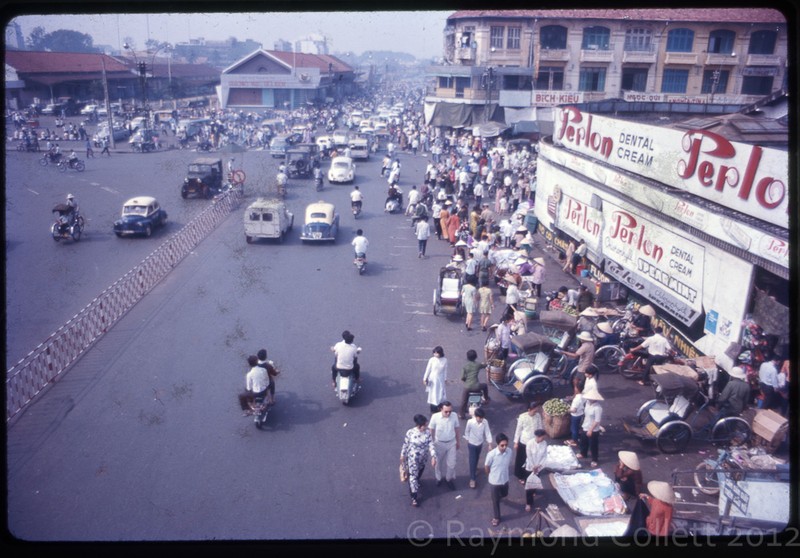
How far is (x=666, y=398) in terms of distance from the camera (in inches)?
344

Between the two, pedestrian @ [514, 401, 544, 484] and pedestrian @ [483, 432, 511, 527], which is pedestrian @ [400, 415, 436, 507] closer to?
pedestrian @ [483, 432, 511, 527]

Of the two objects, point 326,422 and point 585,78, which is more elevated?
point 585,78

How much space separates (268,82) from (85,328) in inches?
1965

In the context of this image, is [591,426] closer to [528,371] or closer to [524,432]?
[524,432]

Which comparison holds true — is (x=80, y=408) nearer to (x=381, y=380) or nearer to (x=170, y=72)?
(x=381, y=380)

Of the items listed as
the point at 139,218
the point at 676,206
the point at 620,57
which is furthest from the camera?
the point at 620,57

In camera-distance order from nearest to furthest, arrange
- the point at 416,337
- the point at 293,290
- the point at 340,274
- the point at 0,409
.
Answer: the point at 0,409, the point at 416,337, the point at 293,290, the point at 340,274

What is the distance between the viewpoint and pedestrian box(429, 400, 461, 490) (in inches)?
290

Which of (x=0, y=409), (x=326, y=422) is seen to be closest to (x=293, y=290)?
(x=326, y=422)

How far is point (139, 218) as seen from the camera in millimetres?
18297

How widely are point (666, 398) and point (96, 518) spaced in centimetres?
814

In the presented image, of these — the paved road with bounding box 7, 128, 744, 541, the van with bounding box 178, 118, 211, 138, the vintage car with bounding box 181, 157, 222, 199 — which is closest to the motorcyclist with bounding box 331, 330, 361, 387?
the paved road with bounding box 7, 128, 744, 541

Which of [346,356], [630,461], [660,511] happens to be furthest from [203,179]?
[660,511]

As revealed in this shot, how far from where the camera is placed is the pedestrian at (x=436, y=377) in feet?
28.1
